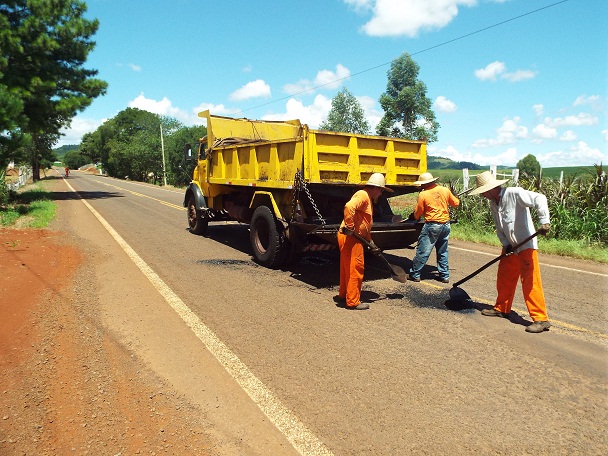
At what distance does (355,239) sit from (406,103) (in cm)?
4409

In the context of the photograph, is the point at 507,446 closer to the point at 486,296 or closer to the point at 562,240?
the point at 486,296

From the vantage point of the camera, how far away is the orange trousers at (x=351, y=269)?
202 inches

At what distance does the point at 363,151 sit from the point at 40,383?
202 inches

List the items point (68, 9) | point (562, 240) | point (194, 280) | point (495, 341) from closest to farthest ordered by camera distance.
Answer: point (495, 341)
point (194, 280)
point (562, 240)
point (68, 9)

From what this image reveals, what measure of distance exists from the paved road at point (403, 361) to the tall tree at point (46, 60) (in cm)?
1385

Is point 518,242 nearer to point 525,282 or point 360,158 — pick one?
point 525,282

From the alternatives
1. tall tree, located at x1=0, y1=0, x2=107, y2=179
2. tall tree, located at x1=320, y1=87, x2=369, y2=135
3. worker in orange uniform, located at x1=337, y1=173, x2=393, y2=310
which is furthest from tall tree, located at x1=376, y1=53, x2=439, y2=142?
worker in orange uniform, located at x1=337, y1=173, x2=393, y2=310

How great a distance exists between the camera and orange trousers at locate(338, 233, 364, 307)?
5129 millimetres

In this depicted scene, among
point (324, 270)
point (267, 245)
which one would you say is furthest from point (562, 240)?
point (267, 245)

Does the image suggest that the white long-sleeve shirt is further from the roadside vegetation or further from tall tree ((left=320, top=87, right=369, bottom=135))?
tall tree ((left=320, top=87, right=369, bottom=135))

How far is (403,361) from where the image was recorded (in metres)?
3.71

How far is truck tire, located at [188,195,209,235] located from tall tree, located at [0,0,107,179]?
27.2 feet

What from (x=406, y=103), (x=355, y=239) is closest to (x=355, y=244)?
(x=355, y=239)

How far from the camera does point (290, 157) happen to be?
21.7ft
